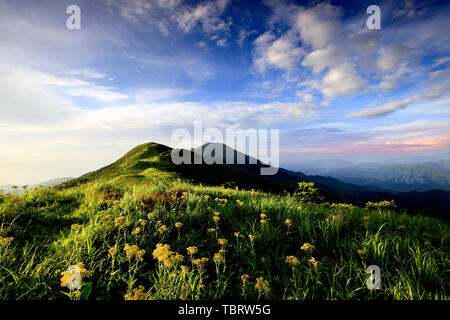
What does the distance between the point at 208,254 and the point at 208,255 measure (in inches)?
7.2

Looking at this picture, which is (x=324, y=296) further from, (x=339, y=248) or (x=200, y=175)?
(x=200, y=175)

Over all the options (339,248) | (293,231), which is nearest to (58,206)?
(293,231)

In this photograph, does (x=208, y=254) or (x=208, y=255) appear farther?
(x=208, y=255)

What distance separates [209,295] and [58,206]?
588 centimetres

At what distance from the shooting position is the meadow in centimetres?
254

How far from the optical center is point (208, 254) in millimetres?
3375

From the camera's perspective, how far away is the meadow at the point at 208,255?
2539mm

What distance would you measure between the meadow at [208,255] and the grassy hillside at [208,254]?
0.02 metres

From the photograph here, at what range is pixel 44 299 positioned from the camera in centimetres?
239

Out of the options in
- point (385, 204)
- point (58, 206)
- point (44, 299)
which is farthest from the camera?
point (385, 204)

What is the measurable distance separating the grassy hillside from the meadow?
2 cm

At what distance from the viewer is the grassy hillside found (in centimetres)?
255
